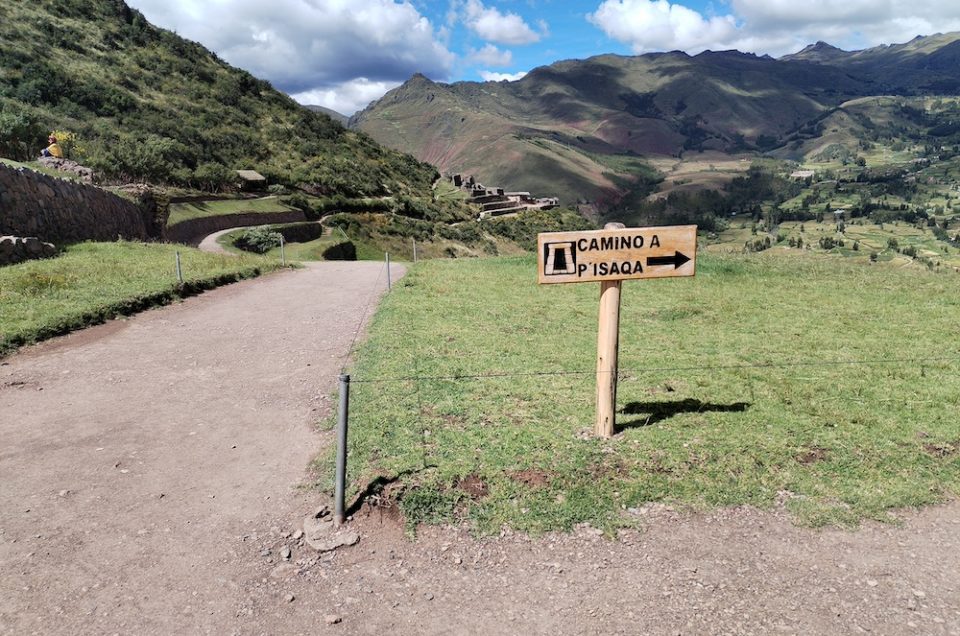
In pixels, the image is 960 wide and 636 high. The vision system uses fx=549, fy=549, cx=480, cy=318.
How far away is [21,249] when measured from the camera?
16266 mm

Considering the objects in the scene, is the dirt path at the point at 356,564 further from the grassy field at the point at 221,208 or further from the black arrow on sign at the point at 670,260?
the grassy field at the point at 221,208

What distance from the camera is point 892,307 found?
13773 millimetres

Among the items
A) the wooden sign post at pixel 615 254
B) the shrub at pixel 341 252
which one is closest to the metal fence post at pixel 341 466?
the wooden sign post at pixel 615 254

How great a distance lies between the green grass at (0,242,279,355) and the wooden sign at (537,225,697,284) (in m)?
10.1

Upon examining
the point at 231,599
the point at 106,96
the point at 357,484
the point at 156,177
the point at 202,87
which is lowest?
the point at 231,599

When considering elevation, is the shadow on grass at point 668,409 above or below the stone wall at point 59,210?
below

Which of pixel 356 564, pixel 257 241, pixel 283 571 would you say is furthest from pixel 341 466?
pixel 257 241

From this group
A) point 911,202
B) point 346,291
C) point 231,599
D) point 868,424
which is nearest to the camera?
point 231,599

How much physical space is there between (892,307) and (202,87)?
8734 centimetres

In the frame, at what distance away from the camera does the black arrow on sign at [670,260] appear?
6.25 metres

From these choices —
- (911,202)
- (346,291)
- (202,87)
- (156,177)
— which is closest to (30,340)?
(346,291)

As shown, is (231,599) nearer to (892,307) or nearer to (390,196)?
(892,307)

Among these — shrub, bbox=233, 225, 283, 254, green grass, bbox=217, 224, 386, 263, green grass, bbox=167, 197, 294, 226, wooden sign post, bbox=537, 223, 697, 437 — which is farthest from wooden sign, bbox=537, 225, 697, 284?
green grass, bbox=167, 197, 294, 226

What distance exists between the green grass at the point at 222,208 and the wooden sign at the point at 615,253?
3228 cm
